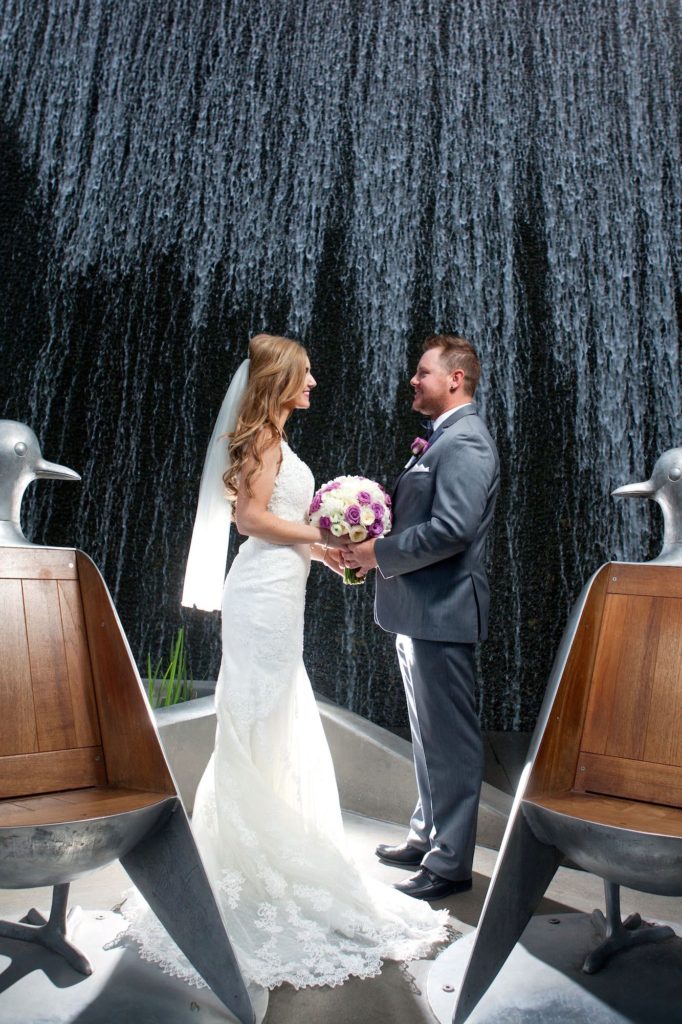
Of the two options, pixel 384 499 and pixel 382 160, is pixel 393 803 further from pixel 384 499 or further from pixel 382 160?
pixel 382 160

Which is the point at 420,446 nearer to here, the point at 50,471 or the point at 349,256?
the point at 50,471

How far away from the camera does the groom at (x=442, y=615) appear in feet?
8.52

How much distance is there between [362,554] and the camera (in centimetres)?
275

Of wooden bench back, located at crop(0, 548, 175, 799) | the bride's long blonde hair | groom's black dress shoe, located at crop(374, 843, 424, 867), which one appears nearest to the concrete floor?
wooden bench back, located at crop(0, 548, 175, 799)

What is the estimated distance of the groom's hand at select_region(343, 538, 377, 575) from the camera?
273 cm

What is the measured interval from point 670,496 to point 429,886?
134cm

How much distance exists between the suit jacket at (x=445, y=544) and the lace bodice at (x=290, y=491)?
0.29m

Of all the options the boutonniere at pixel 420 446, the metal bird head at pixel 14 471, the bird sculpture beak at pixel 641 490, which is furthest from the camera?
the boutonniere at pixel 420 446

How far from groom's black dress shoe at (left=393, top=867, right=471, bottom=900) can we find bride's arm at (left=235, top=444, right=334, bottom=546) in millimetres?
1056

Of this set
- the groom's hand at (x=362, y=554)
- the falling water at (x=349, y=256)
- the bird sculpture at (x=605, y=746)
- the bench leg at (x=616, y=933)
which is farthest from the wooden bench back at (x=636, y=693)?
the falling water at (x=349, y=256)

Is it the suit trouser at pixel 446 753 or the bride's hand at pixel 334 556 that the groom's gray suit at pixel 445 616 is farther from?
the bride's hand at pixel 334 556

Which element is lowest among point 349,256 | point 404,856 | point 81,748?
point 404,856

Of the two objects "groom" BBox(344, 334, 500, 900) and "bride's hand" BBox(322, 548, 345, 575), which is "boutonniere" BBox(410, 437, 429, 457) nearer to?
"groom" BBox(344, 334, 500, 900)

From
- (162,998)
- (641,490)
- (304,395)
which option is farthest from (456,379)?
(162,998)
